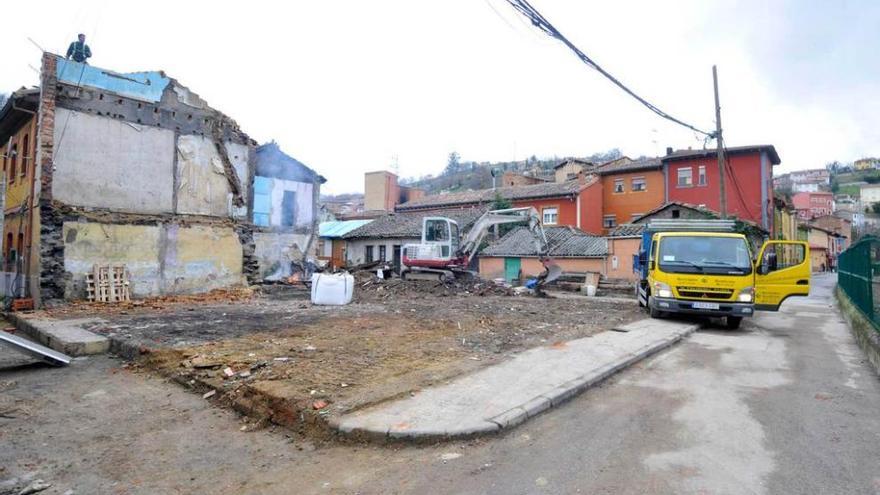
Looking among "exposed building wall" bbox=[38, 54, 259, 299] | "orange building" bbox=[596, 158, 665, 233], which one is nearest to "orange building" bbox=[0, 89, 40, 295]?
"exposed building wall" bbox=[38, 54, 259, 299]

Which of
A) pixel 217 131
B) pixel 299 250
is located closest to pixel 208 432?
pixel 217 131

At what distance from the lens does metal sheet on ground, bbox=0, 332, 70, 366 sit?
23.2 feet

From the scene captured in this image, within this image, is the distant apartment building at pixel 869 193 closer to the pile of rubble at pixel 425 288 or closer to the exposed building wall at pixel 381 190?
the exposed building wall at pixel 381 190

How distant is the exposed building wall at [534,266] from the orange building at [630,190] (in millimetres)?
11492

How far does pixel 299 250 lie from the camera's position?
2355 cm

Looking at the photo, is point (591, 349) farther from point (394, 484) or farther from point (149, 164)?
point (149, 164)

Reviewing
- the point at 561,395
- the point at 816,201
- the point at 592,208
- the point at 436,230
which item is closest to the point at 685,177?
the point at 592,208

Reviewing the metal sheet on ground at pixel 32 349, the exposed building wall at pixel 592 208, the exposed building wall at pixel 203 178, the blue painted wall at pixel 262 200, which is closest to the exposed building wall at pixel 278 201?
the blue painted wall at pixel 262 200

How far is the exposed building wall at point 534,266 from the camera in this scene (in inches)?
1068

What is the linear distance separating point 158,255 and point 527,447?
17113 millimetres

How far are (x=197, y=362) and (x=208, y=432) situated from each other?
225cm

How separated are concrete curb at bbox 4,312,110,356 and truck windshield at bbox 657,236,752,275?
11763 millimetres

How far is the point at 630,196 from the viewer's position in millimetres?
38594

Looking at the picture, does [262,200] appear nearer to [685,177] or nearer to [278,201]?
[278,201]
